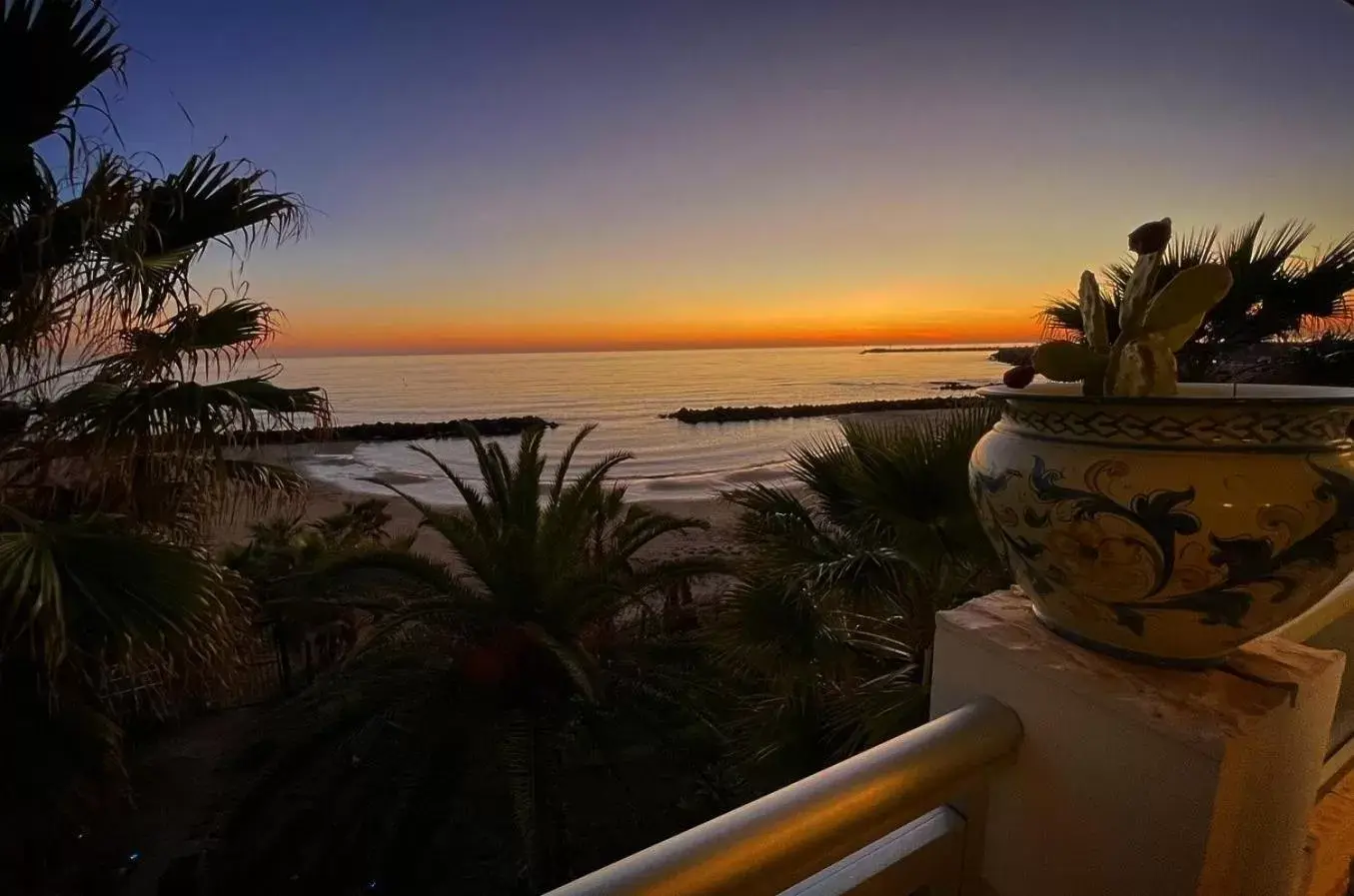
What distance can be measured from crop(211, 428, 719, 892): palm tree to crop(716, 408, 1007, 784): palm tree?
1.31 metres

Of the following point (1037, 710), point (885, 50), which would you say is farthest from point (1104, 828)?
point (885, 50)

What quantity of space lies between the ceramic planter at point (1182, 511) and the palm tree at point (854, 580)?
221cm

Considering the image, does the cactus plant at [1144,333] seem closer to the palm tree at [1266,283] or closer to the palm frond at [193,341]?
the palm tree at [1266,283]

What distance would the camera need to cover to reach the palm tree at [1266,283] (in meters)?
4.32

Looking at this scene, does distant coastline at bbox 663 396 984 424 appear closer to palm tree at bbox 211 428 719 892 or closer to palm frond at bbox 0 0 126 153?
palm tree at bbox 211 428 719 892

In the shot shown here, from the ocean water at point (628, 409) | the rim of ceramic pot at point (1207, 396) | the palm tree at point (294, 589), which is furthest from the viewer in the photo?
the ocean water at point (628, 409)

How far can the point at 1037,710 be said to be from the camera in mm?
900

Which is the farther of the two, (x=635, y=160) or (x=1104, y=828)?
(x=635, y=160)

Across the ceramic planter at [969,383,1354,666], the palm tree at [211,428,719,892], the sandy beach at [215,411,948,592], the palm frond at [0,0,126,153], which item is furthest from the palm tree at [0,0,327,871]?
the sandy beach at [215,411,948,592]

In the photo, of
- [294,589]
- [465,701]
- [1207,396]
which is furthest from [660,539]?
[1207,396]

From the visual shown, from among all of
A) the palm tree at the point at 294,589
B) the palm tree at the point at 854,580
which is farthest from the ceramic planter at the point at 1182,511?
the palm tree at the point at 294,589

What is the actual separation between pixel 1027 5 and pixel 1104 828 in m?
3.83

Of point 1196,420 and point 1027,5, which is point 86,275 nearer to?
point 1196,420

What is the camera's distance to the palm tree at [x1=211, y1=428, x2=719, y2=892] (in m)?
4.48
